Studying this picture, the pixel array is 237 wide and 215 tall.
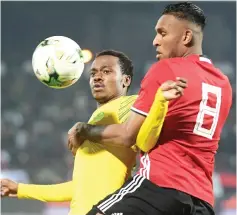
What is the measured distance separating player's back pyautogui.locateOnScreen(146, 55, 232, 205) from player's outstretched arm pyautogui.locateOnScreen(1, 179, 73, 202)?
2.94 ft

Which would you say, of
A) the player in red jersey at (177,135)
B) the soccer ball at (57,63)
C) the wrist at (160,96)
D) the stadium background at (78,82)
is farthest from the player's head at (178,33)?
the stadium background at (78,82)

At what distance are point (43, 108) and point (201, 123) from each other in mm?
9403

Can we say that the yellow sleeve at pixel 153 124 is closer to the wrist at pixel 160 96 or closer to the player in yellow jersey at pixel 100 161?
the wrist at pixel 160 96

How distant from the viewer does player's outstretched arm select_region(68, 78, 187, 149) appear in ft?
9.66

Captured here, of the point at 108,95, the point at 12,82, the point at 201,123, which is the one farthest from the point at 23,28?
the point at 201,123

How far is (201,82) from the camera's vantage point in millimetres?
3217

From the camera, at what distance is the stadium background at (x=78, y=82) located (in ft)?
37.8

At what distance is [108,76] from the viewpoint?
3990 mm

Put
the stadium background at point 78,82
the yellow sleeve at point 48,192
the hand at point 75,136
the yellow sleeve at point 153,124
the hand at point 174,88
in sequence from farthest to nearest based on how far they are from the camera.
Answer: the stadium background at point 78,82
the yellow sleeve at point 48,192
the hand at point 75,136
the yellow sleeve at point 153,124
the hand at point 174,88

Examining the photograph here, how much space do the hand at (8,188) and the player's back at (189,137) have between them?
1.14 m

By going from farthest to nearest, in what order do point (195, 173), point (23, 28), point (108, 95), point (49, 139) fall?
point (23, 28), point (49, 139), point (108, 95), point (195, 173)

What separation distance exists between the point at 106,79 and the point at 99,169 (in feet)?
1.83

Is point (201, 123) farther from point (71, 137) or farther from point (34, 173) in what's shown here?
point (34, 173)

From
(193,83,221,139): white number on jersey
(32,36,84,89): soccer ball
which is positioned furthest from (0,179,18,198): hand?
(193,83,221,139): white number on jersey
